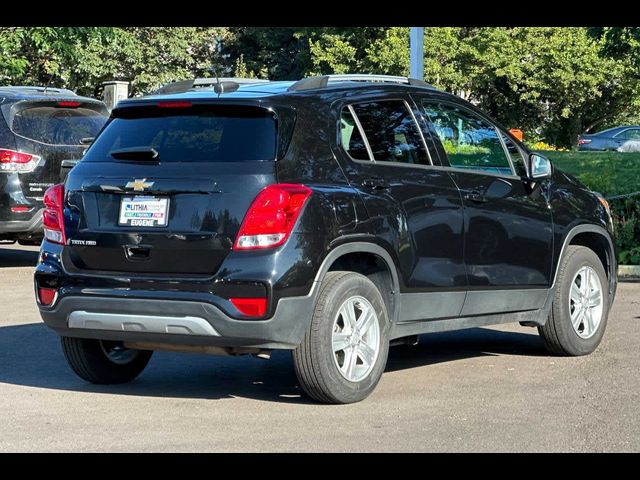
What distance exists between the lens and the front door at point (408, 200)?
7523mm

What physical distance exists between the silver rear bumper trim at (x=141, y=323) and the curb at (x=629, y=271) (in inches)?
321

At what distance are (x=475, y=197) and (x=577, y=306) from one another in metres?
1.41

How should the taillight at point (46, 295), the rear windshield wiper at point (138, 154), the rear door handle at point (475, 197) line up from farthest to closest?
the rear door handle at point (475, 197) → the taillight at point (46, 295) → the rear windshield wiper at point (138, 154)

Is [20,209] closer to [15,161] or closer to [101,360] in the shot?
[15,161]

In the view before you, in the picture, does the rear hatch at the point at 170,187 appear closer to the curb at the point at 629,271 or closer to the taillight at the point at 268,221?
the taillight at the point at 268,221

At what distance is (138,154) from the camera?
7445mm

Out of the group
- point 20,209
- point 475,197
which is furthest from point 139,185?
point 20,209

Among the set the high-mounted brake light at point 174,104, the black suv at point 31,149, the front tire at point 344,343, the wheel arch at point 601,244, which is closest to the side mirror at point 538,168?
the wheel arch at point 601,244

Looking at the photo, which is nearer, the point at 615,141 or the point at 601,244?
the point at 601,244
